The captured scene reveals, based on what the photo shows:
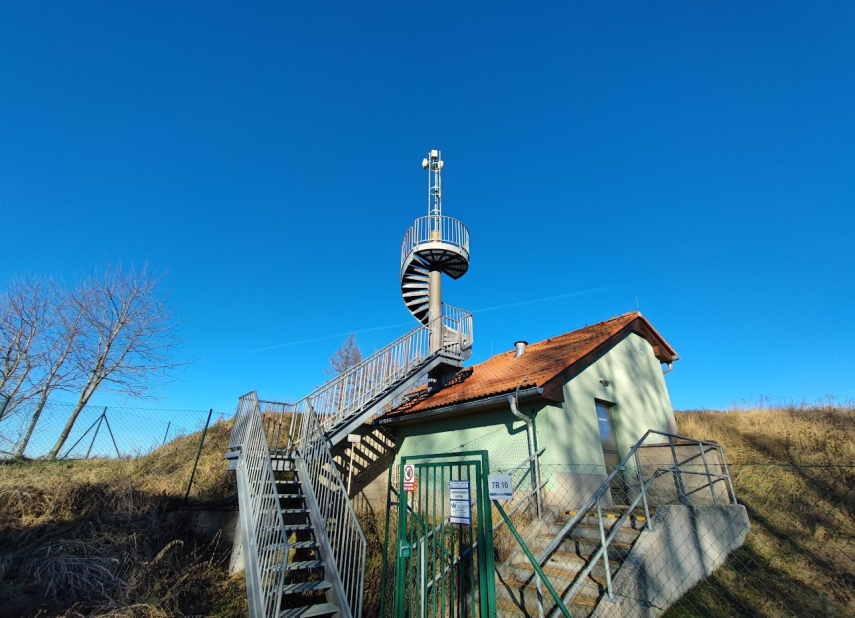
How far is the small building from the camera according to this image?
7477mm

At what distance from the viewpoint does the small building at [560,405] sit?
7477mm

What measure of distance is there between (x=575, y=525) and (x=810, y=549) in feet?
12.6

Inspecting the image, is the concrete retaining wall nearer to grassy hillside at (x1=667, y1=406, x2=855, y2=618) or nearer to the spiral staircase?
grassy hillside at (x1=667, y1=406, x2=855, y2=618)

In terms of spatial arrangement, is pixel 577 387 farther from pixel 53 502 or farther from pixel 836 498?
pixel 53 502

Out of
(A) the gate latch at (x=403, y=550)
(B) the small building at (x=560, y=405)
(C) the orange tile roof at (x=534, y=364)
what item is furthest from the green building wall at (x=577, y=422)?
(A) the gate latch at (x=403, y=550)

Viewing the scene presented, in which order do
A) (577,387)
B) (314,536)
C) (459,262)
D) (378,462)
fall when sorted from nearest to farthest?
(314,536)
(577,387)
(378,462)
(459,262)

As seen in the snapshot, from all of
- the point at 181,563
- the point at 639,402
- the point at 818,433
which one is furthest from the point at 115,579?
the point at 818,433

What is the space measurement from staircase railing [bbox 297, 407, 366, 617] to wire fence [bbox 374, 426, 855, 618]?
53 cm

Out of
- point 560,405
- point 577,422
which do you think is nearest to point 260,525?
point 560,405

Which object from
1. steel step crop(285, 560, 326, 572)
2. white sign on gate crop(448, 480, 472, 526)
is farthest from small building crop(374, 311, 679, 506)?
steel step crop(285, 560, 326, 572)

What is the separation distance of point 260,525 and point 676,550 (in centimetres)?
591

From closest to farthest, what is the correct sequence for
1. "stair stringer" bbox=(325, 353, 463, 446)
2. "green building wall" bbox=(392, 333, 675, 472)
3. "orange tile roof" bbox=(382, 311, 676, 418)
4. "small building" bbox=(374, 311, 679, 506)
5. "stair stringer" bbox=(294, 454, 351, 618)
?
"stair stringer" bbox=(294, 454, 351, 618) → "small building" bbox=(374, 311, 679, 506) → "green building wall" bbox=(392, 333, 675, 472) → "orange tile roof" bbox=(382, 311, 676, 418) → "stair stringer" bbox=(325, 353, 463, 446)

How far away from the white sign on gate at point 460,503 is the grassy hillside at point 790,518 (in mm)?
2561

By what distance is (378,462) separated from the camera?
10.5 metres
